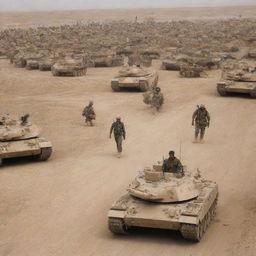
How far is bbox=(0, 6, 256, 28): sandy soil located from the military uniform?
364 feet

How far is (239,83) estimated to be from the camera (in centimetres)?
2789

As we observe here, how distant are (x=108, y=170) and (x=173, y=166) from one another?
3885mm

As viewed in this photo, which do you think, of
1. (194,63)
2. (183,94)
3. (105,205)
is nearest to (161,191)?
(105,205)

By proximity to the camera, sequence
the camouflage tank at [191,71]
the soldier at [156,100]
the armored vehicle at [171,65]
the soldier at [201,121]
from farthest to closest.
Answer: the armored vehicle at [171,65] < the camouflage tank at [191,71] < the soldier at [156,100] < the soldier at [201,121]

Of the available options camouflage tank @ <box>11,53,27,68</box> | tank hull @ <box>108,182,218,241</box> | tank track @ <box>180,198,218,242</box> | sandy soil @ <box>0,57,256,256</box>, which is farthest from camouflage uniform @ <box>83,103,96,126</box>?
camouflage tank @ <box>11,53,27,68</box>

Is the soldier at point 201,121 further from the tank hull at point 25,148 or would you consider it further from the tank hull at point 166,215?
the tank hull at point 166,215

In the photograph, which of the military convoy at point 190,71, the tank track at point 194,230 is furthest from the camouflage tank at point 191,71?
the tank track at point 194,230

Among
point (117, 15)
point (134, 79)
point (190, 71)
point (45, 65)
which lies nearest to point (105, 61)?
point (45, 65)

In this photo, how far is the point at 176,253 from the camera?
11.1 metres

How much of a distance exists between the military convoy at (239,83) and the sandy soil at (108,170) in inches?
19.5

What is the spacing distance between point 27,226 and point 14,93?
788 inches

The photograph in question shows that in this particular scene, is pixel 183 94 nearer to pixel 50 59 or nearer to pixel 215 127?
pixel 215 127

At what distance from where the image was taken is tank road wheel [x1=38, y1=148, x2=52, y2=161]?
17.5 meters

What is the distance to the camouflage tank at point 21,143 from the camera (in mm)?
17219
